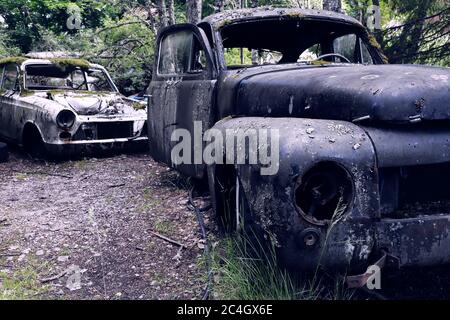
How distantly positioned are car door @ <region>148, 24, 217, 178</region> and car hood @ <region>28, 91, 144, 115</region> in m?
2.11

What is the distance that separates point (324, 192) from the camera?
2395 millimetres

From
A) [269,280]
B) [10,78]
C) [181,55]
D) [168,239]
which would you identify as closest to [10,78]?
[10,78]

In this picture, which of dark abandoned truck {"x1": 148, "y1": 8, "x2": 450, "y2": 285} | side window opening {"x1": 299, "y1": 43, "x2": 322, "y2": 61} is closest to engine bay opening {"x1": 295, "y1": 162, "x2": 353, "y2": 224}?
dark abandoned truck {"x1": 148, "y1": 8, "x2": 450, "y2": 285}

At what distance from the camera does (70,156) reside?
6996 millimetres

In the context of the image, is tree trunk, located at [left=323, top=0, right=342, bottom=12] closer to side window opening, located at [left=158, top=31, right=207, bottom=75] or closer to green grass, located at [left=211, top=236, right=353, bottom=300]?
side window opening, located at [left=158, top=31, right=207, bottom=75]

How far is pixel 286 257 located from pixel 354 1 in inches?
247

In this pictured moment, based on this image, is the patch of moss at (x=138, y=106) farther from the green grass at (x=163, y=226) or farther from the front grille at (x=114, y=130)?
the green grass at (x=163, y=226)

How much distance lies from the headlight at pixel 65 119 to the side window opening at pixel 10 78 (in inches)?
66.4

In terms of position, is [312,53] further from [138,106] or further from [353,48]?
[138,106]

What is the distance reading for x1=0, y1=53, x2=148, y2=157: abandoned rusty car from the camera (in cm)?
676

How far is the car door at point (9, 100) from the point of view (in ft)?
25.0

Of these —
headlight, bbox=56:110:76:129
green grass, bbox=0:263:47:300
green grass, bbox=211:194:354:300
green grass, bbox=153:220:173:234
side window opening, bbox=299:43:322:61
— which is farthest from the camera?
headlight, bbox=56:110:76:129

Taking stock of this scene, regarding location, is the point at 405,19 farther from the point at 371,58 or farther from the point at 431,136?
the point at 431,136
